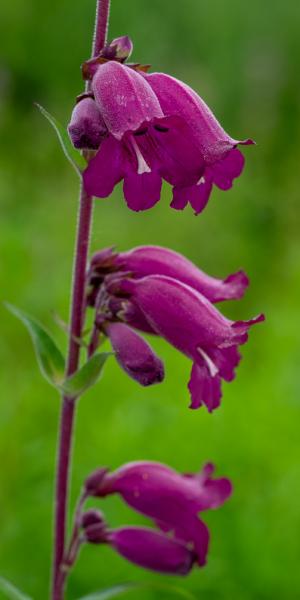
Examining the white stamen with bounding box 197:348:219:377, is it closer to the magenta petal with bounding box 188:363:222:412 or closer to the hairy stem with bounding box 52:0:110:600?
the magenta petal with bounding box 188:363:222:412

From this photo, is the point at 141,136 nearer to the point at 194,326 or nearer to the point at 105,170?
the point at 105,170

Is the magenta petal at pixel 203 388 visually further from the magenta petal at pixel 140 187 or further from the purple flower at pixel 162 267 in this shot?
the magenta petal at pixel 140 187

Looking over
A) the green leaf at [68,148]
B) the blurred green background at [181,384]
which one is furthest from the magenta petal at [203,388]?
the blurred green background at [181,384]

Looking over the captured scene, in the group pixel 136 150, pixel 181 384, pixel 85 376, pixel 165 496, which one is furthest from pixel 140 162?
pixel 181 384

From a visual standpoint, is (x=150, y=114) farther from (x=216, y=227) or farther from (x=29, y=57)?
(x=29, y=57)

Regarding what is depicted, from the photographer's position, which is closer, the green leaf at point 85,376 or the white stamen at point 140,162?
the white stamen at point 140,162

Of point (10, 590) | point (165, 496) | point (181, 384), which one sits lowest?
point (181, 384)

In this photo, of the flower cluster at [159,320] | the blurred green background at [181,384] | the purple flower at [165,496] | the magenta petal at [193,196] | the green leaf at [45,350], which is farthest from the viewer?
the blurred green background at [181,384]
